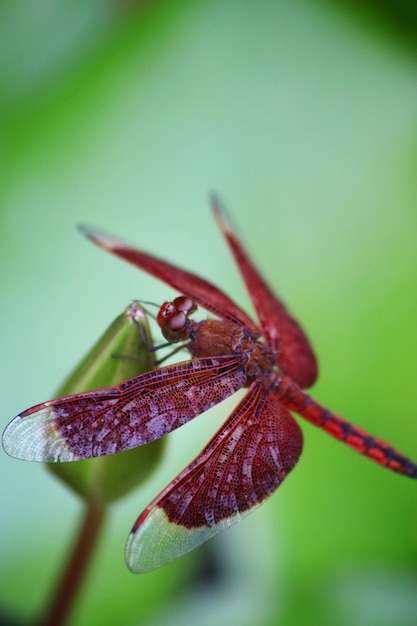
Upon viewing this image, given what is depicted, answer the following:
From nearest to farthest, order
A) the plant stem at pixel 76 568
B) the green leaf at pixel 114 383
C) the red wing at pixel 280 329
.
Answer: the green leaf at pixel 114 383
the plant stem at pixel 76 568
the red wing at pixel 280 329

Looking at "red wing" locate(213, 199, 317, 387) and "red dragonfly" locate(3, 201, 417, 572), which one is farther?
"red wing" locate(213, 199, 317, 387)

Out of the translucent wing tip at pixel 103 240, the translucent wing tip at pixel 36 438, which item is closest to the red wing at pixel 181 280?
the translucent wing tip at pixel 103 240

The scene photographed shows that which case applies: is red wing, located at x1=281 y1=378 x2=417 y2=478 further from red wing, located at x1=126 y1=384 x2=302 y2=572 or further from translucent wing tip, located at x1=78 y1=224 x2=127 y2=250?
translucent wing tip, located at x1=78 y1=224 x2=127 y2=250

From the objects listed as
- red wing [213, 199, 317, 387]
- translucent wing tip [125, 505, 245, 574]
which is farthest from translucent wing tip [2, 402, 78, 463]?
red wing [213, 199, 317, 387]

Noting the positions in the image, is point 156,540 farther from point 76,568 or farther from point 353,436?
point 353,436

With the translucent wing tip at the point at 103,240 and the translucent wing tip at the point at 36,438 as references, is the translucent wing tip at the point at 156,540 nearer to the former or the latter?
the translucent wing tip at the point at 36,438

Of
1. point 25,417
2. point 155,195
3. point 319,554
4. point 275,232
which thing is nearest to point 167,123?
point 155,195

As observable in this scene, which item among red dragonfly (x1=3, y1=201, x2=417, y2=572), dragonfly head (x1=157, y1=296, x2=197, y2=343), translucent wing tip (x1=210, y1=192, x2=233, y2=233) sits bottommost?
red dragonfly (x1=3, y1=201, x2=417, y2=572)
